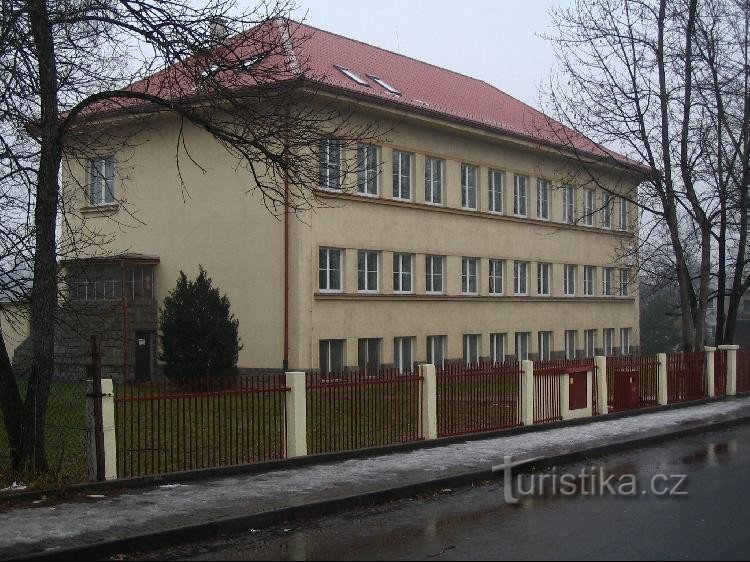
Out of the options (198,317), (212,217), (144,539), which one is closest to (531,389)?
(144,539)

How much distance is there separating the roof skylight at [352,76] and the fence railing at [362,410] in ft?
62.7

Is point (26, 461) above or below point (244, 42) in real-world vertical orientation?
below

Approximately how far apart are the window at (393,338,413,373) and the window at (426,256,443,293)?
2342 millimetres

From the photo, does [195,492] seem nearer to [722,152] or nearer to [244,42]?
[244,42]

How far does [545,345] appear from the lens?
4188 cm

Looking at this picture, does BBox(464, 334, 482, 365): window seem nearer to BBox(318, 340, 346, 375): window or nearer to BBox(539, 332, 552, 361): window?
BBox(539, 332, 552, 361): window

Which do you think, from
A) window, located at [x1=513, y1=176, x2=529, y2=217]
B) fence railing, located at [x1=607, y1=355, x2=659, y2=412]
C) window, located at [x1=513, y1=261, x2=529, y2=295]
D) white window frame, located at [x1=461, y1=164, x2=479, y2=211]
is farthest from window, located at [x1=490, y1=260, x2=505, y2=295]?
fence railing, located at [x1=607, y1=355, x2=659, y2=412]

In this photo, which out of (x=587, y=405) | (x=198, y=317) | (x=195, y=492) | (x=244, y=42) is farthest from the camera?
(x=198, y=317)

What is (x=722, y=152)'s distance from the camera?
29000 millimetres

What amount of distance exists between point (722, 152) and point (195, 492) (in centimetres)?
2237

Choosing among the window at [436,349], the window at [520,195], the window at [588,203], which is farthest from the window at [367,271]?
the window at [588,203]

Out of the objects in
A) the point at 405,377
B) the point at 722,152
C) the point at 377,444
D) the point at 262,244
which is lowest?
the point at 377,444

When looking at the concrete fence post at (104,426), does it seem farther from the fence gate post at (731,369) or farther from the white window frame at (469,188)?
the white window frame at (469,188)

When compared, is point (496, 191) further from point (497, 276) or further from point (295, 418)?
point (295, 418)
